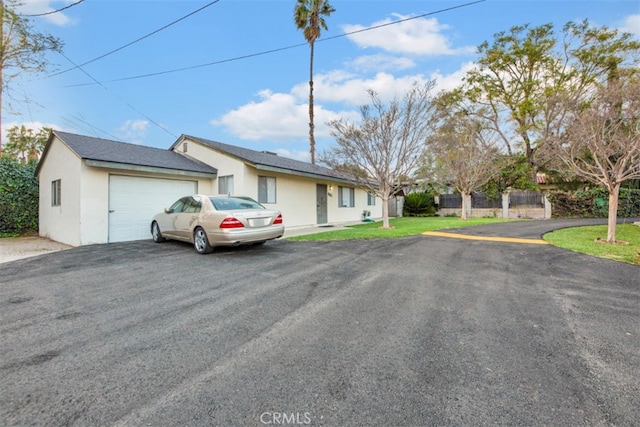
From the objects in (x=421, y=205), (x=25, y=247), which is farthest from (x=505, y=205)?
(x=25, y=247)

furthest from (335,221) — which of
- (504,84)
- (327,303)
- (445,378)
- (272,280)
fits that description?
(504,84)

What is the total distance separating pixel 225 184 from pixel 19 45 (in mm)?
10153

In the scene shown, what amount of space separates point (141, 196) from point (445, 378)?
1039 cm

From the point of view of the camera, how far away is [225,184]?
11.5m

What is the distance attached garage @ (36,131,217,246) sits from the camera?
852 centimetres

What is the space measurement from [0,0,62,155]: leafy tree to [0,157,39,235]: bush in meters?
4.31

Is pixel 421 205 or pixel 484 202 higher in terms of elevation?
pixel 484 202

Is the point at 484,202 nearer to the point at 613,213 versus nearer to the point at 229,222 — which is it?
the point at 613,213

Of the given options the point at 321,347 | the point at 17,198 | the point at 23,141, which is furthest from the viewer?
the point at 23,141

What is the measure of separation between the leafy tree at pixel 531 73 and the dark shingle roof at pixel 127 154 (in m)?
20.5

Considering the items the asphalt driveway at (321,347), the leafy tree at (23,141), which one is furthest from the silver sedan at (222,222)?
the leafy tree at (23,141)

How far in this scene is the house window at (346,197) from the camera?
1662 centimetres

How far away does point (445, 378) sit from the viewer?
2102mm

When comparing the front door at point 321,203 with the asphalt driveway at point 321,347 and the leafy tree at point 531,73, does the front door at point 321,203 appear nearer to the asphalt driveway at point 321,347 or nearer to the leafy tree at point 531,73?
the asphalt driveway at point 321,347
